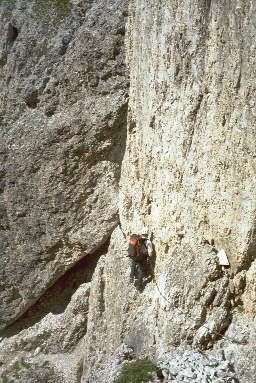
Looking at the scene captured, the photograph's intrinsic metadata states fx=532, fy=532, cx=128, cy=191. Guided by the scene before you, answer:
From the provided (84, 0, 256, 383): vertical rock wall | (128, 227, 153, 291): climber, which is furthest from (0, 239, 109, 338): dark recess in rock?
(128, 227, 153, 291): climber

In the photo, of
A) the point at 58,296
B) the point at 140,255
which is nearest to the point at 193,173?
the point at 140,255

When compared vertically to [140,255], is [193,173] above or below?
above

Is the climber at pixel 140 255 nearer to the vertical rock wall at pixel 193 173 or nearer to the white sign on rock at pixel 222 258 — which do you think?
the vertical rock wall at pixel 193 173

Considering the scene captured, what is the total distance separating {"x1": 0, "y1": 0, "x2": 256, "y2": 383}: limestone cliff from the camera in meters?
9.00

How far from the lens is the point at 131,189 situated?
1237cm

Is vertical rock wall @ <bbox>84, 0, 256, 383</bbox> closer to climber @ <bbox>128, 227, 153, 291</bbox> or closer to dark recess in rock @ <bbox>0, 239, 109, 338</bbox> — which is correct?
climber @ <bbox>128, 227, 153, 291</bbox>

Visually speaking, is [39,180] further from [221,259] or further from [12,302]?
[221,259]

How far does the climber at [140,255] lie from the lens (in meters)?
11.4

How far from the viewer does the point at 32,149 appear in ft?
43.4

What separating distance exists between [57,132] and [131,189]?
89.9 inches

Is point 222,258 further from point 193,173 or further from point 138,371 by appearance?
point 138,371

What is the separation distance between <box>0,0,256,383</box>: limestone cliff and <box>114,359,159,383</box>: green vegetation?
0.25 meters

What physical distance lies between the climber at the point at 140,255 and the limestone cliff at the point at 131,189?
0.20 m

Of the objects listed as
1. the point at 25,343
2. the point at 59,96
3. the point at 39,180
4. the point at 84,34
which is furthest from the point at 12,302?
the point at 84,34
